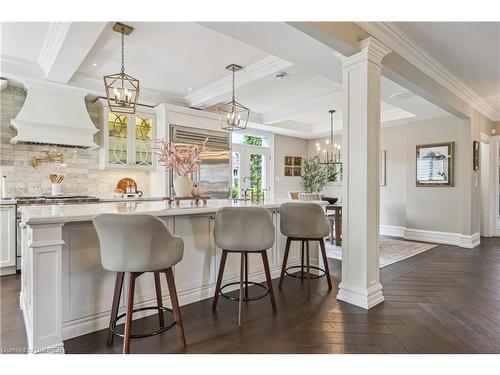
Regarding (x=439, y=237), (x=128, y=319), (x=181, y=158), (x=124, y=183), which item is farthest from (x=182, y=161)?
(x=439, y=237)

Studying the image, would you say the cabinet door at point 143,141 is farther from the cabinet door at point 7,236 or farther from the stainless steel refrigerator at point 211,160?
the cabinet door at point 7,236

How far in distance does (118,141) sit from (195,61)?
77.1 inches

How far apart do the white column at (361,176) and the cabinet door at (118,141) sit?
11.7 feet

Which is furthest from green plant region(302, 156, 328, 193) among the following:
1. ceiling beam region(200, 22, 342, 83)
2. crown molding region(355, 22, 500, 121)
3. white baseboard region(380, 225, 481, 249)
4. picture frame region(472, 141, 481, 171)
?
ceiling beam region(200, 22, 342, 83)

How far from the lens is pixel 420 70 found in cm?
357

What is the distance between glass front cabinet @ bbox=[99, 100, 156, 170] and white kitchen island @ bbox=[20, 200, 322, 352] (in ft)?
8.43

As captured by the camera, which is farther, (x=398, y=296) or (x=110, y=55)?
(x=110, y=55)

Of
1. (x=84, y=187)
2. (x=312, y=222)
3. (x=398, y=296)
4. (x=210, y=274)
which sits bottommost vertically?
(x=398, y=296)

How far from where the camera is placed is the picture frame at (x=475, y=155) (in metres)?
5.28

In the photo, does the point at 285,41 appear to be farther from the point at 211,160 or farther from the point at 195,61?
the point at 211,160

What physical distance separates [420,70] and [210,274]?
3338mm
